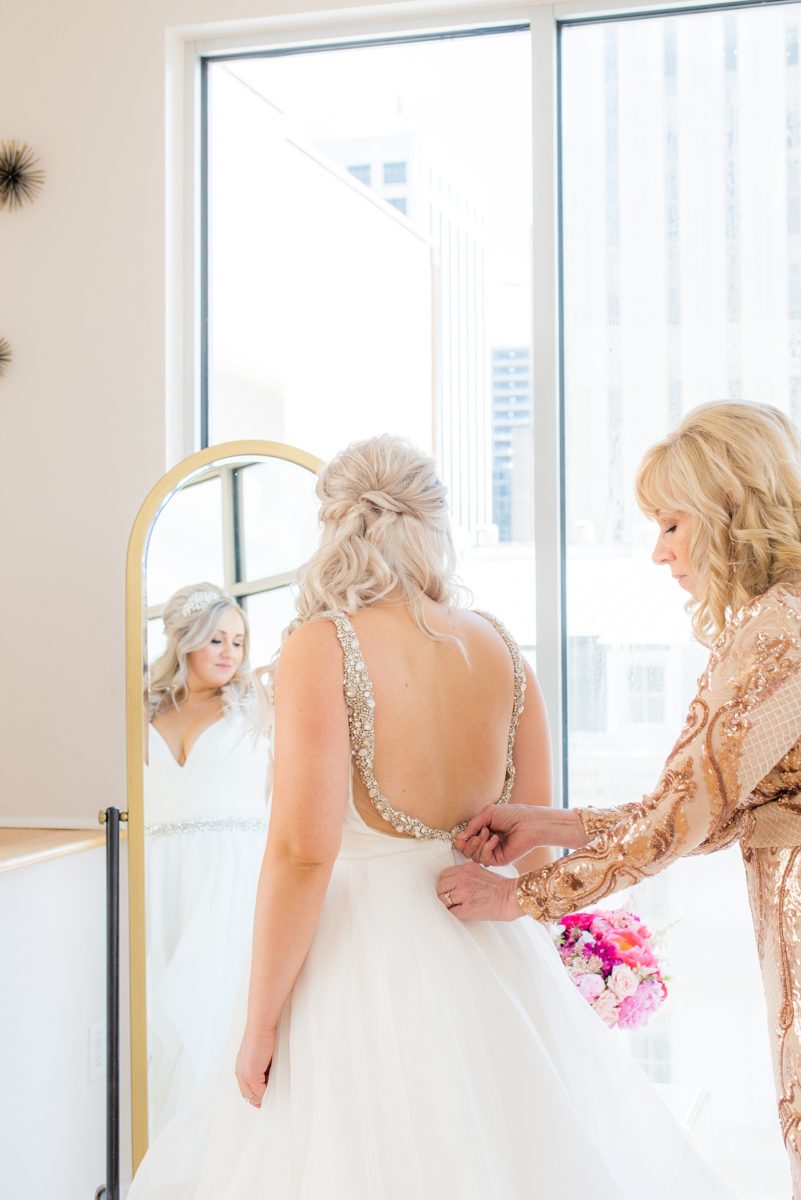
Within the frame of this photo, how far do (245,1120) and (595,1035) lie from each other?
0.53 meters

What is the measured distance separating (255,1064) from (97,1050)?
1.26 meters

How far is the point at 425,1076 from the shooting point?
163 centimetres

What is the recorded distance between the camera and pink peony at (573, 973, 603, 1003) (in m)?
2.44

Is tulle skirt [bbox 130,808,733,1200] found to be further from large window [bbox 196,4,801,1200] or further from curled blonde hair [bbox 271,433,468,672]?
large window [bbox 196,4,801,1200]

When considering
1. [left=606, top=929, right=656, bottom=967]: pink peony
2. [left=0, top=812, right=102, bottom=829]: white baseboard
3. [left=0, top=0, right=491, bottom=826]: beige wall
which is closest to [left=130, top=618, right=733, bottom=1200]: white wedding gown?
[left=606, top=929, right=656, bottom=967]: pink peony

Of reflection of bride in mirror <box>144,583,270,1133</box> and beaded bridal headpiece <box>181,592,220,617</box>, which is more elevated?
beaded bridal headpiece <box>181,592,220,617</box>

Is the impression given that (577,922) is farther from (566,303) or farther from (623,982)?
(566,303)

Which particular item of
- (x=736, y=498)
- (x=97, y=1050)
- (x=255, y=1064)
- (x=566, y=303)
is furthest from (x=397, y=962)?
(x=566, y=303)

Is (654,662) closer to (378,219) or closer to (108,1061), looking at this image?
(378,219)

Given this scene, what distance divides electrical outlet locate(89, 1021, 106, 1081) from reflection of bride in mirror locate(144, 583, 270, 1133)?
1.17 ft

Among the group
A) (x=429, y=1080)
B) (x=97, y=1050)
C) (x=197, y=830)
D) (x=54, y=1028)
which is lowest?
(x=97, y=1050)

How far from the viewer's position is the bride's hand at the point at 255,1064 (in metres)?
1.74

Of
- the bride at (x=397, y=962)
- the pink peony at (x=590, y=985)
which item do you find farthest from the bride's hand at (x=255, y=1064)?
the pink peony at (x=590, y=985)

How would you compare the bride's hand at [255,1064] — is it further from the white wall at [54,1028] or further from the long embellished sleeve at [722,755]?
the white wall at [54,1028]
